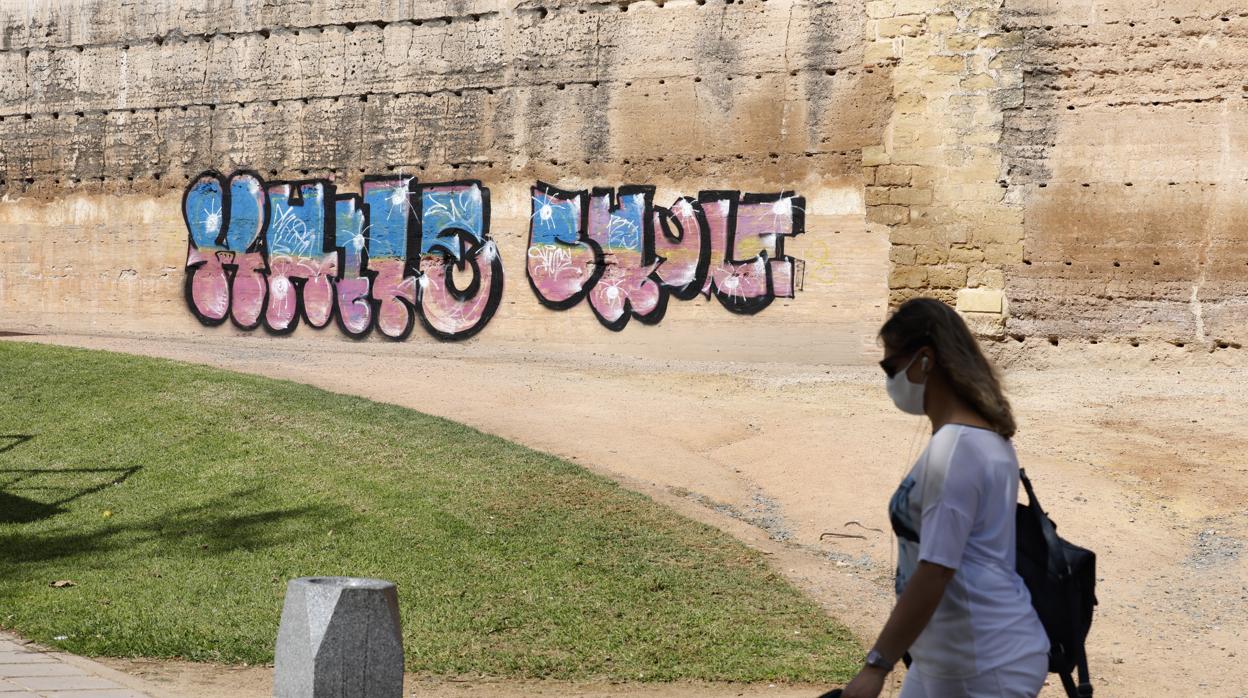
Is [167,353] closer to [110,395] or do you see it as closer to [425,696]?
[110,395]

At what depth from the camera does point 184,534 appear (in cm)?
908

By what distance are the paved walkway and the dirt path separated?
151 centimetres

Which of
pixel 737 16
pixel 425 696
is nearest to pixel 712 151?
pixel 737 16

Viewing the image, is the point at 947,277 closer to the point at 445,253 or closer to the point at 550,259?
the point at 550,259

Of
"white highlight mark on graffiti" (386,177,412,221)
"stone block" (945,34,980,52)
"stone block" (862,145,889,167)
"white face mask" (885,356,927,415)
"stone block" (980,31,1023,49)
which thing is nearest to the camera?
"white face mask" (885,356,927,415)

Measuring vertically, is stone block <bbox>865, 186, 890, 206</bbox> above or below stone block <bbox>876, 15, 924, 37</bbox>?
below

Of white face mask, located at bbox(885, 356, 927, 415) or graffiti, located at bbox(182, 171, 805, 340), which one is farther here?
graffiti, located at bbox(182, 171, 805, 340)

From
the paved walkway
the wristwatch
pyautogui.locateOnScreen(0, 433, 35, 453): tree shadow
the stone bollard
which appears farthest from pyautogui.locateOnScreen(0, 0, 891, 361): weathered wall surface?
the wristwatch

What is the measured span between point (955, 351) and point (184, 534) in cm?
717

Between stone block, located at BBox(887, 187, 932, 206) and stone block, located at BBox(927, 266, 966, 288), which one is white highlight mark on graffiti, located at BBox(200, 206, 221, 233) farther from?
stone block, located at BBox(927, 266, 966, 288)

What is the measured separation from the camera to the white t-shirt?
2.95 metres

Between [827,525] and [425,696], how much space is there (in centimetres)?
448

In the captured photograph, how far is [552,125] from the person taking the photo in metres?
19.6

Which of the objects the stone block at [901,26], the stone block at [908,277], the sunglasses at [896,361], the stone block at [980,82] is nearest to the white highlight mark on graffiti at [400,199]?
the stone block at [901,26]
